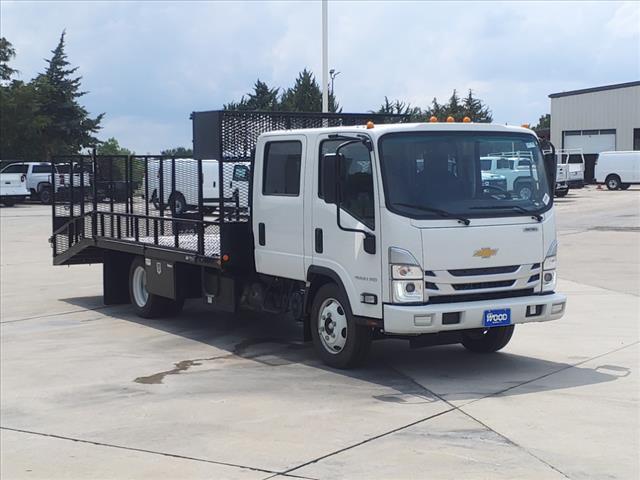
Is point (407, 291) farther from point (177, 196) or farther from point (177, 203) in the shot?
point (177, 196)

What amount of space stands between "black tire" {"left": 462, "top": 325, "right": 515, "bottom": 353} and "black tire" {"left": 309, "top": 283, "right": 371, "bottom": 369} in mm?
1263

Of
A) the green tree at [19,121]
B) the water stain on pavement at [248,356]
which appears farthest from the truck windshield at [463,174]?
the green tree at [19,121]

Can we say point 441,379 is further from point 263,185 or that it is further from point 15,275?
point 15,275

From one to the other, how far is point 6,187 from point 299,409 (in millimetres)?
36652

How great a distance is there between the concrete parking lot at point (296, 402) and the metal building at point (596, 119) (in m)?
47.2

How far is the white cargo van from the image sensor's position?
4856cm

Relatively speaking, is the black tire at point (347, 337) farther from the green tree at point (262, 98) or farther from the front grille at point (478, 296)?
the green tree at point (262, 98)

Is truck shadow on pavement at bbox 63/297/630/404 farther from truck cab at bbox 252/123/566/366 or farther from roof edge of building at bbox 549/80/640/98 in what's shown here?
roof edge of building at bbox 549/80/640/98

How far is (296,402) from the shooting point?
829cm

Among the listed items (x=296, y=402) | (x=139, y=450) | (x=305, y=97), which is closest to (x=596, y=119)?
(x=305, y=97)

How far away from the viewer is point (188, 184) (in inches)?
477

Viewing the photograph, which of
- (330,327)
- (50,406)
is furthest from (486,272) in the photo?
(50,406)

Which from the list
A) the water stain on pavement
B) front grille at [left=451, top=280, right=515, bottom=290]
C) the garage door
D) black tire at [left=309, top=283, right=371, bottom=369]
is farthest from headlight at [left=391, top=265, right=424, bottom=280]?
the garage door

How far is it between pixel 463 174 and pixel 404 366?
2.08 m
